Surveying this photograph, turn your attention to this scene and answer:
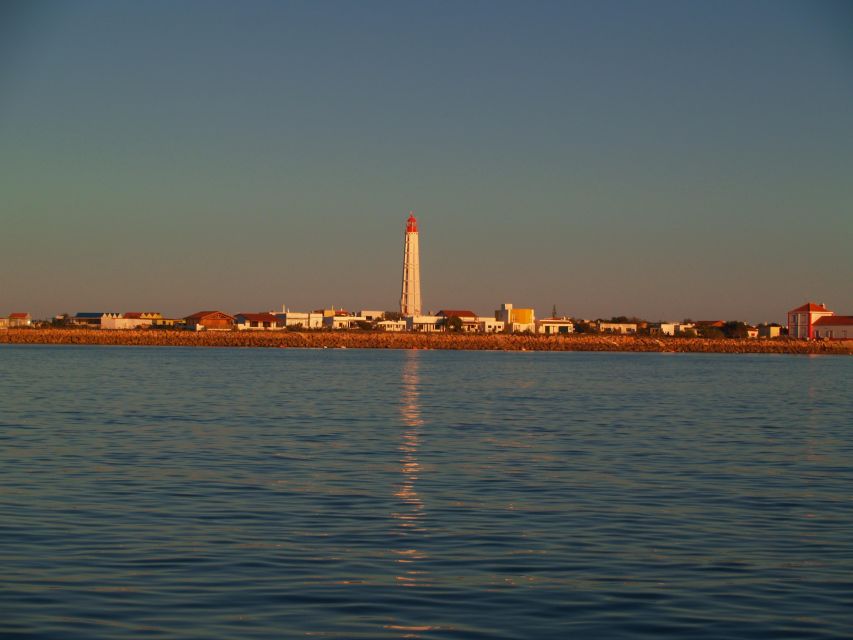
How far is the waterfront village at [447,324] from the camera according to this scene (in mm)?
139625

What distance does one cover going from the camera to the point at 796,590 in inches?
370

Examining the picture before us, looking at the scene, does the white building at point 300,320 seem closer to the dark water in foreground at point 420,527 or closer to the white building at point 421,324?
the white building at point 421,324

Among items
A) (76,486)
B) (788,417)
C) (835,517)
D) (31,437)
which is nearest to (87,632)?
(76,486)

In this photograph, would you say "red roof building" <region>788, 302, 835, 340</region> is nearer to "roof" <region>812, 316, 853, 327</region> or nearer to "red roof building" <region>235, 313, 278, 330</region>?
"roof" <region>812, 316, 853, 327</region>

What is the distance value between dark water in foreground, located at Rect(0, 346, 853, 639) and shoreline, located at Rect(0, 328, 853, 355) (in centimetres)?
9378

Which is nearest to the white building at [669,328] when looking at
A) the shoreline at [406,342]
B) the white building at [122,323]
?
the shoreline at [406,342]

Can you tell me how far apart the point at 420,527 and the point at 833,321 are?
131441mm

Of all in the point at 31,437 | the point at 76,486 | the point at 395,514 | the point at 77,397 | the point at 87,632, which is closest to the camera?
the point at 87,632

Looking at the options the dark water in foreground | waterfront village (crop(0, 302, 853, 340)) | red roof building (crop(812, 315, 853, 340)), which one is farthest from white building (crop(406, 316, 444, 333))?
the dark water in foreground

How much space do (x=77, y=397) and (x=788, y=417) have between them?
21213 millimetres

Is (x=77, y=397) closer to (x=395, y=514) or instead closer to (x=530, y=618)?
(x=395, y=514)

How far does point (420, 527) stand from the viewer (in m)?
12.1

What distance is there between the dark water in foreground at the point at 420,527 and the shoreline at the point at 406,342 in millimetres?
93777

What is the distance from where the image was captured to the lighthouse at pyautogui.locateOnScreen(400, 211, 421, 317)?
144 meters
